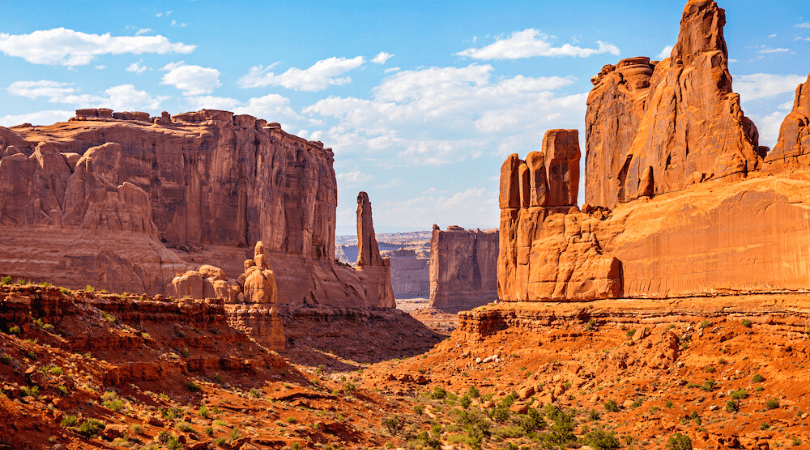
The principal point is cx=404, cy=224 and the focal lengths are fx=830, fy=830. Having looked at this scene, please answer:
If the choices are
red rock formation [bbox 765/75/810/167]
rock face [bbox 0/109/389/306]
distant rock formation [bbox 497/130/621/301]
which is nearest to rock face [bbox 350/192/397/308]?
rock face [bbox 0/109/389/306]

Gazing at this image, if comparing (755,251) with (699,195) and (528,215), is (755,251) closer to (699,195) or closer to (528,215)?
(699,195)

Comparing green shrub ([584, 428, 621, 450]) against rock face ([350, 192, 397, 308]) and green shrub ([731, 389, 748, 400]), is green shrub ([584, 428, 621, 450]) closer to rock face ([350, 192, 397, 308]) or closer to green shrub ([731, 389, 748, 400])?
green shrub ([731, 389, 748, 400])

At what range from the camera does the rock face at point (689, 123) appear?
44219 mm

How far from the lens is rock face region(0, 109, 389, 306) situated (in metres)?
73.8

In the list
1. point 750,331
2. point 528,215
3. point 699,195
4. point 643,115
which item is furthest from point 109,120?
point 750,331

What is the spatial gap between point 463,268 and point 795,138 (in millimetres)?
119796

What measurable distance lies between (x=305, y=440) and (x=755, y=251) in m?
24.1

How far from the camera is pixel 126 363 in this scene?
1037 inches

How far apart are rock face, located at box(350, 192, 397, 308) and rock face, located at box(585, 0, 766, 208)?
56.7m

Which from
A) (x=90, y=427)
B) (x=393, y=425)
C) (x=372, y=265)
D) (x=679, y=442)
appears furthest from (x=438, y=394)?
(x=372, y=265)

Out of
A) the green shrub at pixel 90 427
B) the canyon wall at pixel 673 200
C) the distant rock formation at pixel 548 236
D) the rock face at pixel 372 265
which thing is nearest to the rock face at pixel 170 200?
the rock face at pixel 372 265

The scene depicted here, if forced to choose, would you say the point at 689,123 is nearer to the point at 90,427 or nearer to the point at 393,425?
the point at 393,425

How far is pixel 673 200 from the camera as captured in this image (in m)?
46.1

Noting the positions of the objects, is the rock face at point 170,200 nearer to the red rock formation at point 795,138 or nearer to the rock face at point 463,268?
the rock face at point 463,268
